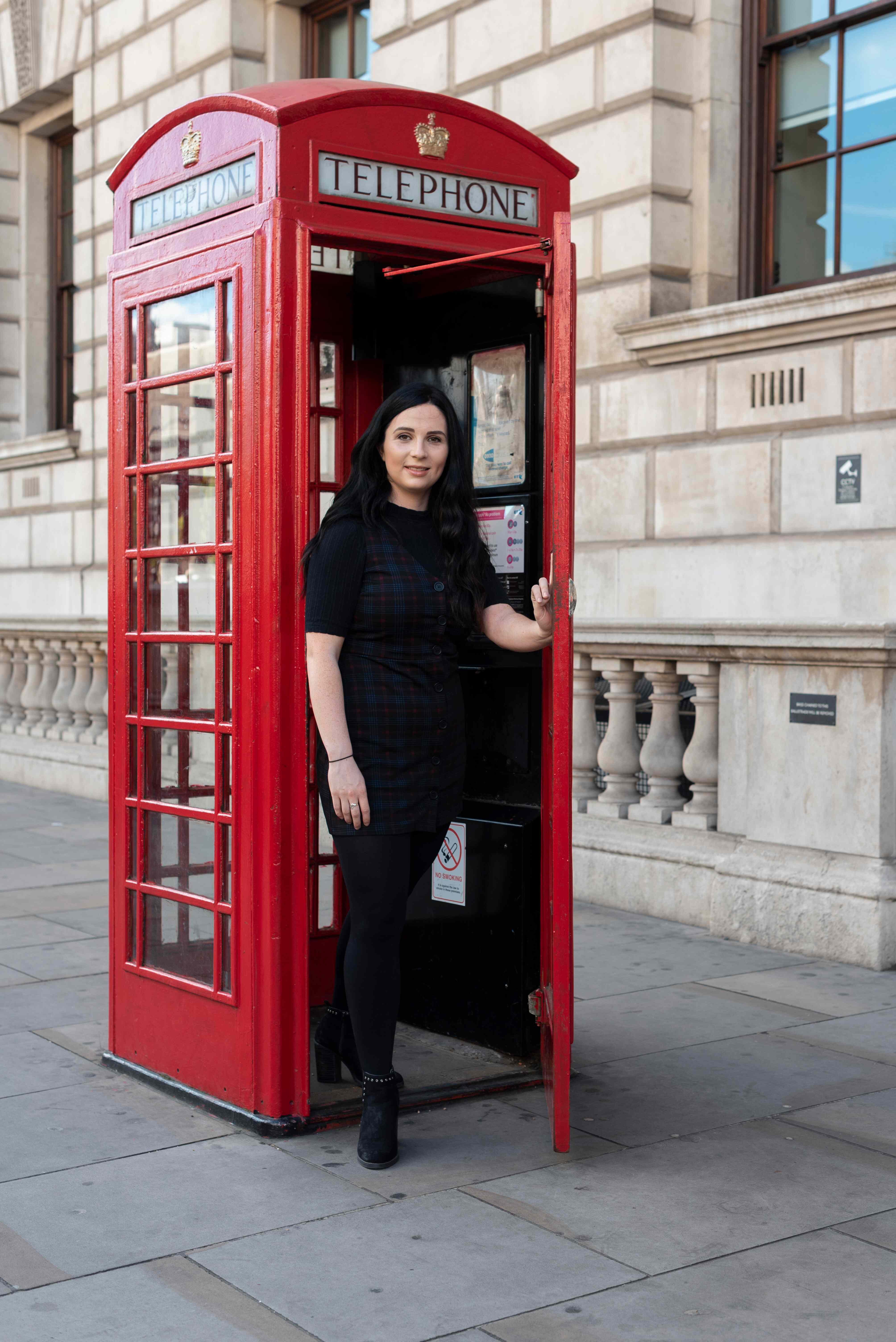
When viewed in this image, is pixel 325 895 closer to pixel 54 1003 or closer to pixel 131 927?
pixel 131 927

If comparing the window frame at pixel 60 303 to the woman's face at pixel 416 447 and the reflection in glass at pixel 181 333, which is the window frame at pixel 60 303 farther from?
the woman's face at pixel 416 447

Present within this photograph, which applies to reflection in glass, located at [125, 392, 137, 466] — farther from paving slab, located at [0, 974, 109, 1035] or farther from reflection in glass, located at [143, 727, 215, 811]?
paving slab, located at [0, 974, 109, 1035]

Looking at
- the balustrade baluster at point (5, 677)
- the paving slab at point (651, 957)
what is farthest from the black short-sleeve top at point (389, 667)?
the balustrade baluster at point (5, 677)

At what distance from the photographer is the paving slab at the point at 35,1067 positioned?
4320 mm

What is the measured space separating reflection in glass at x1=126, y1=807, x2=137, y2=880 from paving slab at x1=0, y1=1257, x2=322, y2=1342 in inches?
59.1

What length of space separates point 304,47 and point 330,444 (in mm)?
7973

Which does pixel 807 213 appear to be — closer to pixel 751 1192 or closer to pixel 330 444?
pixel 330 444

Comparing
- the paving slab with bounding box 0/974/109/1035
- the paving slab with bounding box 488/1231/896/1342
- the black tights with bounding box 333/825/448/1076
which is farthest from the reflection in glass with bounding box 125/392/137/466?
the paving slab with bounding box 488/1231/896/1342

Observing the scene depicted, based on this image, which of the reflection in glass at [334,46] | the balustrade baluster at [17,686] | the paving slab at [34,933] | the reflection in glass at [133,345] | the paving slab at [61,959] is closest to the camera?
the reflection in glass at [133,345]

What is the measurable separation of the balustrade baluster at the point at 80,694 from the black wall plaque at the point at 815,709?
21.3 ft

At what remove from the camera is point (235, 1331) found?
110 inches

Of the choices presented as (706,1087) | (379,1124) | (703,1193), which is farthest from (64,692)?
(703,1193)

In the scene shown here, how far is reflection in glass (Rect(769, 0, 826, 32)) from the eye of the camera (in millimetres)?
8000

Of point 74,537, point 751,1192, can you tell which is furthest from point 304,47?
point 751,1192
